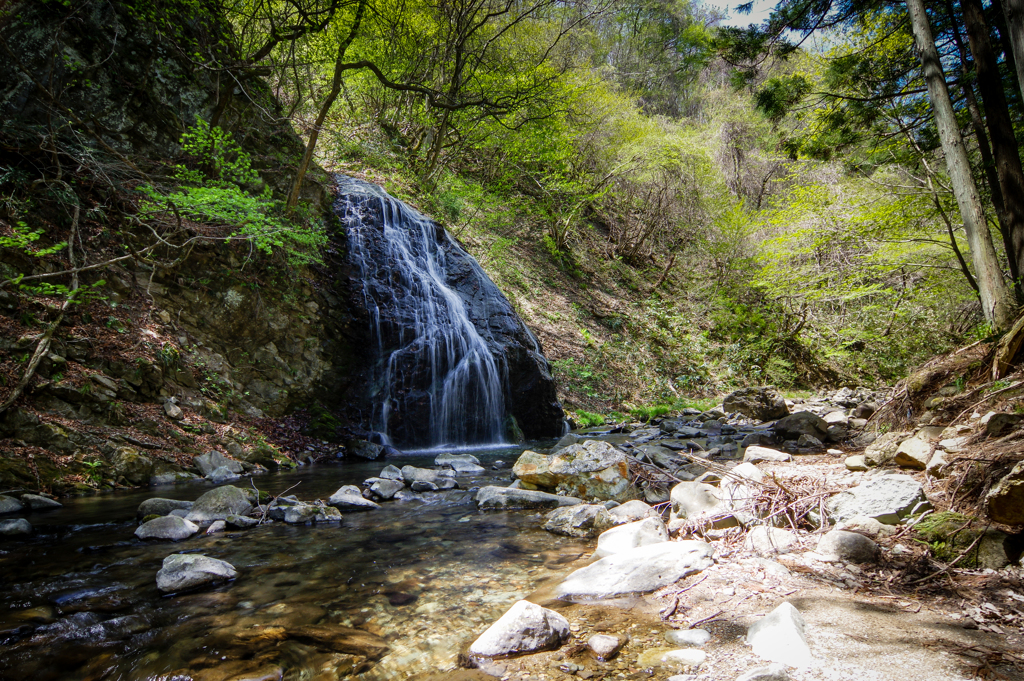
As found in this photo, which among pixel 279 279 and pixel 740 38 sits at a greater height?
pixel 740 38

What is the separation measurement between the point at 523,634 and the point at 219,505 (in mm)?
3428

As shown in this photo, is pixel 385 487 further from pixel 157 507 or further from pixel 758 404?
pixel 758 404

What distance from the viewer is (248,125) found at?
32.1 ft

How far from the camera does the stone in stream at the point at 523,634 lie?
6.43ft

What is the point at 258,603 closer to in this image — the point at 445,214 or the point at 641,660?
the point at 641,660

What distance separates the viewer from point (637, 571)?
8.43ft

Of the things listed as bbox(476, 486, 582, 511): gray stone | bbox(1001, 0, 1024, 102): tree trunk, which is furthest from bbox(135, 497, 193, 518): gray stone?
bbox(1001, 0, 1024, 102): tree trunk

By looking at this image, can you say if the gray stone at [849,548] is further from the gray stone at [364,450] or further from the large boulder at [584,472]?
the gray stone at [364,450]

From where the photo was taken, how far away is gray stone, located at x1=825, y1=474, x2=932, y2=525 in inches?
104

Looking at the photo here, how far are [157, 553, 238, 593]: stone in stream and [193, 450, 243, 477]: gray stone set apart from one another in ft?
11.1

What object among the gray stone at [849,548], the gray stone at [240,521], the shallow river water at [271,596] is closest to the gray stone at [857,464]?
the gray stone at [849,548]

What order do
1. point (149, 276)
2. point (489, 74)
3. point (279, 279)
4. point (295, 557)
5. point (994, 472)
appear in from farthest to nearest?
point (489, 74) → point (279, 279) → point (149, 276) → point (295, 557) → point (994, 472)

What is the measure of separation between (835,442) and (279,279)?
9.58 metres

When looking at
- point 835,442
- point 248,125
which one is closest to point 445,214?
point 248,125
